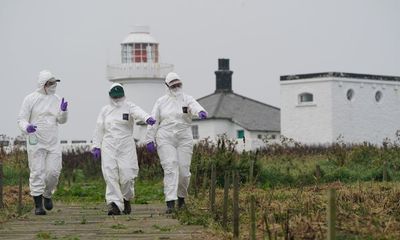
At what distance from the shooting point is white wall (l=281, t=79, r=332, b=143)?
6713 centimetres

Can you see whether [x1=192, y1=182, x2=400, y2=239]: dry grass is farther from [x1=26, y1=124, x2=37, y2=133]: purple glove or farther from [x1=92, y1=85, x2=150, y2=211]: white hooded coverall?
[x1=26, y1=124, x2=37, y2=133]: purple glove

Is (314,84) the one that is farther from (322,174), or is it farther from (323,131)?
(322,174)

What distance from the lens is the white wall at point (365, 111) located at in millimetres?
67750

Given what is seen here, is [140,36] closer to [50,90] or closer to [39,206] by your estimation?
[50,90]

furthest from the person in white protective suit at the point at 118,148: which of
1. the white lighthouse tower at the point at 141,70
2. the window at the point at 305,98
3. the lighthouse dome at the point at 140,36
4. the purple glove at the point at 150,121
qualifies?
the lighthouse dome at the point at 140,36

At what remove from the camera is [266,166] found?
2748cm

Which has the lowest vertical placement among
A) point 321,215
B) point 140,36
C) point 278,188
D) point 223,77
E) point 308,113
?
point 321,215

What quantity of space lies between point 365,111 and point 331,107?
2.73 m

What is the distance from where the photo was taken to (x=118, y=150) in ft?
62.2

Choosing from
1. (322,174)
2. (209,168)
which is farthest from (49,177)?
(322,174)

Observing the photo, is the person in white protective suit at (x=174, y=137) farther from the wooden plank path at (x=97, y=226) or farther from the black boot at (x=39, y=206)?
the black boot at (x=39, y=206)

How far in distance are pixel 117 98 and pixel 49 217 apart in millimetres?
2041

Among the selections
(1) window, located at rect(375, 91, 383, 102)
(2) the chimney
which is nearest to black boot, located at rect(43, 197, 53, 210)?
(1) window, located at rect(375, 91, 383, 102)

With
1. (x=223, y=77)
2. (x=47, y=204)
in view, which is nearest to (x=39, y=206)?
(x=47, y=204)
